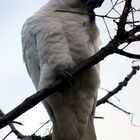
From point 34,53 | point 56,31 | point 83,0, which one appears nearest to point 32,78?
point 34,53

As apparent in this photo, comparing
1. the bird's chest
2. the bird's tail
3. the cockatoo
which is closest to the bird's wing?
the cockatoo

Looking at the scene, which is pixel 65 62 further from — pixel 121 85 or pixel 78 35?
pixel 121 85

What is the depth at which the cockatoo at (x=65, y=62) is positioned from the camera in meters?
3.25

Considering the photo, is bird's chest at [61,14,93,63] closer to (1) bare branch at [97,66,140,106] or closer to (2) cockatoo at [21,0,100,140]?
(2) cockatoo at [21,0,100,140]

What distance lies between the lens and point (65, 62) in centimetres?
319

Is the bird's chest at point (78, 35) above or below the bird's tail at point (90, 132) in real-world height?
above

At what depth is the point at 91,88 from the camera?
344cm

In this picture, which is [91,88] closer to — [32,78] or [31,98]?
[32,78]

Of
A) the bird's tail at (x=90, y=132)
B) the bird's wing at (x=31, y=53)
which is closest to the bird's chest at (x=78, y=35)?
the bird's wing at (x=31, y=53)

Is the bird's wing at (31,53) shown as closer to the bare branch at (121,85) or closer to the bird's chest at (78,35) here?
the bird's chest at (78,35)

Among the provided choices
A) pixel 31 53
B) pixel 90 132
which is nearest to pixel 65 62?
pixel 31 53

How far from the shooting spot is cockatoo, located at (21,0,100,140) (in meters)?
3.25

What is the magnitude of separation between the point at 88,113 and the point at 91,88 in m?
0.24

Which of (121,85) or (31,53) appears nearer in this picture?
(121,85)
